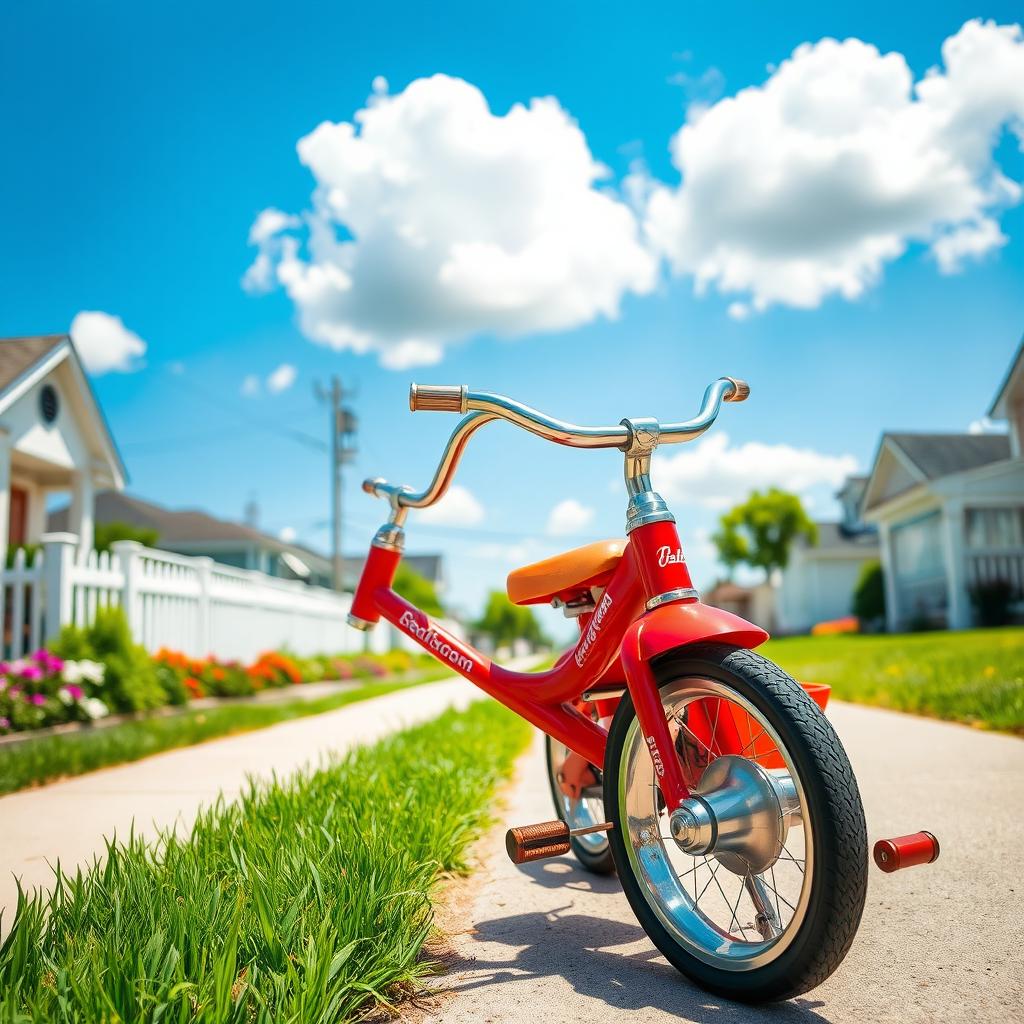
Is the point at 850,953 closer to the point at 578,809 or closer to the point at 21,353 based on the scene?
the point at 578,809

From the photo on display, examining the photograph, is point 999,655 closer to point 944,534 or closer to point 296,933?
point 296,933

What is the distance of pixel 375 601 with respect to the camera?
3686 millimetres

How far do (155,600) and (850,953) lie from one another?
9.41m

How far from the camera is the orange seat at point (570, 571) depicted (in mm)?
2539

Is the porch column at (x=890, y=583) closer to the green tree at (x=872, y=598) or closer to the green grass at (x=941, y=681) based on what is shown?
the green tree at (x=872, y=598)

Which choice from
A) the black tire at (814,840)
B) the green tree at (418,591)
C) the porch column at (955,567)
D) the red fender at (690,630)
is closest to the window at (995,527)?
the porch column at (955,567)

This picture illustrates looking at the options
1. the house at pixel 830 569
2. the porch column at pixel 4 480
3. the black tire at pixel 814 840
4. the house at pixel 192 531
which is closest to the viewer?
the black tire at pixel 814 840

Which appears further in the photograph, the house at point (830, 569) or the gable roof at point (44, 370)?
the house at point (830, 569)

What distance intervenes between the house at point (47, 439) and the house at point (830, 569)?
99.6 ft

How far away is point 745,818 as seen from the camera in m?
1.95

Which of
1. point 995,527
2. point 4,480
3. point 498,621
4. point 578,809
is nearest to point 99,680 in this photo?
point 4,480

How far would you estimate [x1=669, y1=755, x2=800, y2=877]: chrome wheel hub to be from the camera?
1.92 meters

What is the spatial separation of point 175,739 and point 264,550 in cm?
2823

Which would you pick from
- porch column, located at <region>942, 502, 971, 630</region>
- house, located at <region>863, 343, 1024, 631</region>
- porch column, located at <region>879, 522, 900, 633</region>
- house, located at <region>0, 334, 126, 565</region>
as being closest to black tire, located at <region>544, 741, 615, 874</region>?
house, located at <region>0, 334, 126, 565</region>
